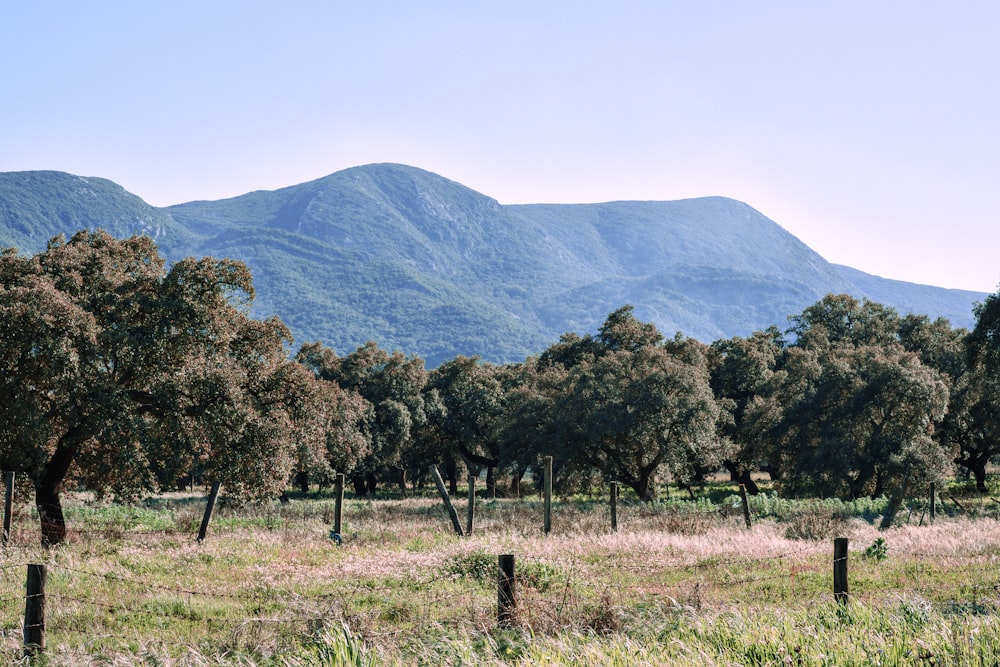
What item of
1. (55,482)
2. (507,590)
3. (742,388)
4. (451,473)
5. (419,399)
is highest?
(742,388)

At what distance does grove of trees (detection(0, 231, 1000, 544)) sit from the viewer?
774 inches

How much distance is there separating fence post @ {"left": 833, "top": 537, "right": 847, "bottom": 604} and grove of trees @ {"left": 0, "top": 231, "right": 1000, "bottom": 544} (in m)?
15.0

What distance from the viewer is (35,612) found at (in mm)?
8570

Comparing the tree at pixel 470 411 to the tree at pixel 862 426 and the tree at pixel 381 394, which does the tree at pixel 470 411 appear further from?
the tree at pixel 862 426

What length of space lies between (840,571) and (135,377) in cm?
1779

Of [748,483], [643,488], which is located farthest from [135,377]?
[748,483]

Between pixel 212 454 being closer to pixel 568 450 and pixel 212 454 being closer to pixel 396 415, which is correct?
pixel 568 450

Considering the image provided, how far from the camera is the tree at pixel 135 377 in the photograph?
18.8 meters

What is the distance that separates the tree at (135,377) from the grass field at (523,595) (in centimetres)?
187

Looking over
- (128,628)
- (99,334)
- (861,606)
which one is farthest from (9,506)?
(861,606)

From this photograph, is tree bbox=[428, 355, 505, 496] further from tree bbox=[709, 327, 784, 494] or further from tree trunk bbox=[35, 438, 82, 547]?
tree trunk bbox=[35, 438, 82, 547]

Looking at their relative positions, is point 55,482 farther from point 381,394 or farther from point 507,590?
point 381,394

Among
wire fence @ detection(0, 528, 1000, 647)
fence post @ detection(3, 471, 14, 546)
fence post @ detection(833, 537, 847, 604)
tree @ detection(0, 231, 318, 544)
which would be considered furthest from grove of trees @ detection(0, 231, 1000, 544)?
fence post @ detection(833, 537, 847, 604)

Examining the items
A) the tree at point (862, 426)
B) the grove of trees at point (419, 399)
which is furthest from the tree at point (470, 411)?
the tree at point (862, 426)
